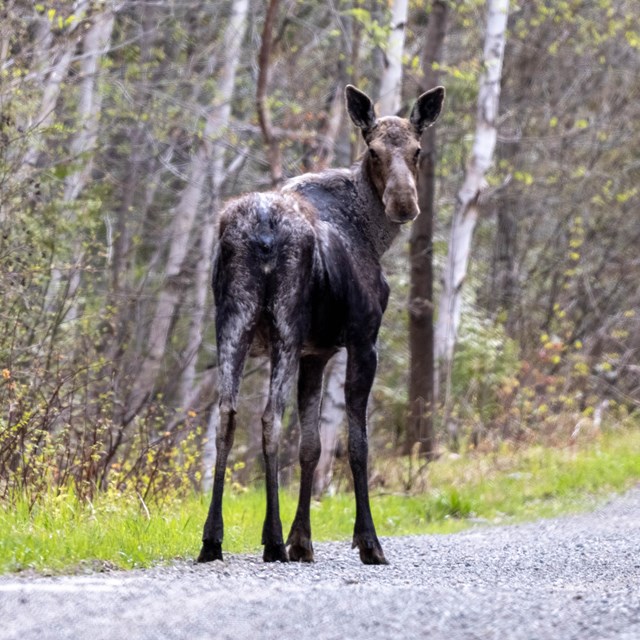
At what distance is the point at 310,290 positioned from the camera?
322 inches

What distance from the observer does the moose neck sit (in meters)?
8.94

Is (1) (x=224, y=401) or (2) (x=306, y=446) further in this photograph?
(2) (x=306, y=446)

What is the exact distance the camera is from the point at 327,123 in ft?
68.6

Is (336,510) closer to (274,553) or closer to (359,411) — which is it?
(359,411)

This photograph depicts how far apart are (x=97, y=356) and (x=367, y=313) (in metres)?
4.40

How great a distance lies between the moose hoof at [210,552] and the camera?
24.8ft

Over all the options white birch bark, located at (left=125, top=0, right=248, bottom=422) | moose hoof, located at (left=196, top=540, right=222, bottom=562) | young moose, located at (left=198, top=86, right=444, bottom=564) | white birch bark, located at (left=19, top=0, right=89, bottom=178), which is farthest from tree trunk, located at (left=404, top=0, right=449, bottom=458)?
moose hoof, located at (left=196, top=540, right=222, bottom=562)

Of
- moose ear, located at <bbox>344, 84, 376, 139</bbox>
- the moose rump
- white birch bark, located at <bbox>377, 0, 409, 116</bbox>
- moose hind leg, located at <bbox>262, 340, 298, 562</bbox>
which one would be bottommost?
moose hind leg, located at <bbox>262, 340, 298, 562</bbox>

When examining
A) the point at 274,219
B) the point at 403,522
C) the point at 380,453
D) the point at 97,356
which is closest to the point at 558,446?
the point at 380,453

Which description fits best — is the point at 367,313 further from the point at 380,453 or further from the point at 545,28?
the point at 545,28

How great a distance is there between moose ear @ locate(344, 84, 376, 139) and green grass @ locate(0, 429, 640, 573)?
2.92 m

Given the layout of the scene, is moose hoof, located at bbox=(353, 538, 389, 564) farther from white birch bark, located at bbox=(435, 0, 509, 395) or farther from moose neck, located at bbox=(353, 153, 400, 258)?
white birch bark, located at bbox=(435, 0, 509, 395)

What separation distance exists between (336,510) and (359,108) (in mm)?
4527

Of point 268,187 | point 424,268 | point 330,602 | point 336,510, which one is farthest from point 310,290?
point 268,187
